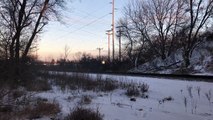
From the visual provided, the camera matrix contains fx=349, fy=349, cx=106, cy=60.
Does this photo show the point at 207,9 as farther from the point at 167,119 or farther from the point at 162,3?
the point at 167,119

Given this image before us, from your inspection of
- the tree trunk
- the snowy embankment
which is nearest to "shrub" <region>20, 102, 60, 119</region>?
the snowy embankment

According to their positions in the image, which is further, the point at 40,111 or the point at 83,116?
the point at 40,111

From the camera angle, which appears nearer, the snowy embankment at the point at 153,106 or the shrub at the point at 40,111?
the shrub at the point at 40,111

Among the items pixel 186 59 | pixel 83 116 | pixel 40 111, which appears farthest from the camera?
pixel 186 59

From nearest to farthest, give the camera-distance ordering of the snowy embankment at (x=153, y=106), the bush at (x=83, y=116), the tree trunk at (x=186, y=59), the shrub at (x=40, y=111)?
the bush at (x=83, y=116) → the shrub at (x=40, y=111) → the snowy embankment at (x=153, y=106) → the tree trunk at (x=186, y=59)

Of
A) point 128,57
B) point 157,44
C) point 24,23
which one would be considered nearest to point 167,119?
point 24,23

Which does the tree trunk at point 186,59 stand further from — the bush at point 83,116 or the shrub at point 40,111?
the bush at point 83,116

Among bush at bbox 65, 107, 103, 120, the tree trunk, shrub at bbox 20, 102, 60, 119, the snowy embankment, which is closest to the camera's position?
bush at bbox 65, 107, 103, 120

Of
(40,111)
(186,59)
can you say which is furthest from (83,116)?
(186,59)

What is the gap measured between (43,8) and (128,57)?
3012 centimetres

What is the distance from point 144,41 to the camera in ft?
166

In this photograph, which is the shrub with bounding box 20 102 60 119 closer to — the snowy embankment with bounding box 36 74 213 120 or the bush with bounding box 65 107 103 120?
the snowy embankment with bounding box 36 74 213 120

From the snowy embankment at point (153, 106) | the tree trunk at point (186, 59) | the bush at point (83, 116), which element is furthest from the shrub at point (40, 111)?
the tree trunk at point (186, 59)

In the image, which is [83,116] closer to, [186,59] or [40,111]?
[40,111]
